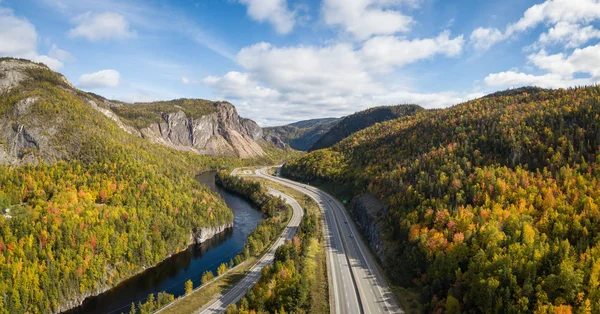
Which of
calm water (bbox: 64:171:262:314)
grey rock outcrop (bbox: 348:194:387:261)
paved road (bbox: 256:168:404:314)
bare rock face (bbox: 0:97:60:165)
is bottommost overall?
calm water (bbox: 64:171:262:314)

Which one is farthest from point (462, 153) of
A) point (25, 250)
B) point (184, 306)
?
point (25, 250)

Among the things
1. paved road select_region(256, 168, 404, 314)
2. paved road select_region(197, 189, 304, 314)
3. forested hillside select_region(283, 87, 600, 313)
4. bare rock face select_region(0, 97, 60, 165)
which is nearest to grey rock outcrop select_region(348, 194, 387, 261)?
forested hillside select_region(283, 87, 600, 313)

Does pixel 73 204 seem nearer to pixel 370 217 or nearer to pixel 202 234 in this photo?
pixel 202 234

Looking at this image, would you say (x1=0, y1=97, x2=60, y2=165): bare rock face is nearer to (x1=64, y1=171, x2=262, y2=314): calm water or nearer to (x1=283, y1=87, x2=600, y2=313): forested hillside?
(x1=64, y1=171, x2=262, y2=314): calm water

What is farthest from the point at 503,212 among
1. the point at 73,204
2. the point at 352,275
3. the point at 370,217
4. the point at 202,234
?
the point at 73,204

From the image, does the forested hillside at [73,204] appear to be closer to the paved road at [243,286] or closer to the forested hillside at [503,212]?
the paved road at [243,286]

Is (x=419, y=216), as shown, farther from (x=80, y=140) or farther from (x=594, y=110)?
(x=80, y=140)

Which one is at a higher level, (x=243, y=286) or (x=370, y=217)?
(x=370, y=217)

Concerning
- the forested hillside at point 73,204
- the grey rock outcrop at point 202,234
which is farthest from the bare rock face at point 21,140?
the grey rock outcrop at point 202,234
